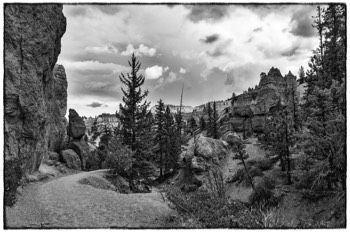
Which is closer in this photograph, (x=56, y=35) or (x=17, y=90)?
(x=17, y=90)

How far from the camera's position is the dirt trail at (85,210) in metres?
10.1

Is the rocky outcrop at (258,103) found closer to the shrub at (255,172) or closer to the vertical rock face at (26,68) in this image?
the shrub at (255,172)

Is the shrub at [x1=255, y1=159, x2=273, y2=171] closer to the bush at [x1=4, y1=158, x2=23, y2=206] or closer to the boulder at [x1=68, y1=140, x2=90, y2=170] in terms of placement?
the bush at [x1=4, y1=158, x2=23, y2=206]

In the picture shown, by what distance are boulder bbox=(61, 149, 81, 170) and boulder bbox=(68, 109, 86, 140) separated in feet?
18.8

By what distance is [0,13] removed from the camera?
29.3 feet

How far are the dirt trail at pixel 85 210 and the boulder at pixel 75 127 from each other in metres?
32.8

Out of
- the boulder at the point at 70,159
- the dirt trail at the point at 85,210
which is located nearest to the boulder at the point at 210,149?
the boulder at the point at 70,159

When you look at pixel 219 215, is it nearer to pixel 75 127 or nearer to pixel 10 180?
pixel 10 180

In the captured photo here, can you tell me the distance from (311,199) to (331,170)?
9.62 m

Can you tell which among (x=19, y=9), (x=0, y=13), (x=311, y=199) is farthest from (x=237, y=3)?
(x=311, y=199)

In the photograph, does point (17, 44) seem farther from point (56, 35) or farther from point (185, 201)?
point (185, 201)

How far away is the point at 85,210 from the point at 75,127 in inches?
1520

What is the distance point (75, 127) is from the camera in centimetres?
4772

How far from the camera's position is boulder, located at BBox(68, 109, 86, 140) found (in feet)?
155
